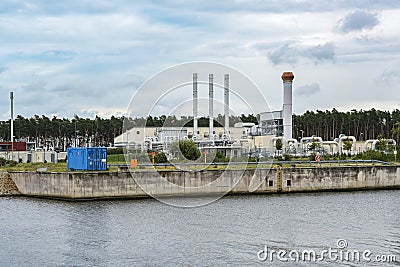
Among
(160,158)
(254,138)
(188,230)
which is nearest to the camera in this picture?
(188,230)

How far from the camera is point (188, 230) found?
3494 centimetres

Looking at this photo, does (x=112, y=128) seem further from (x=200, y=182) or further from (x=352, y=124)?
(x=200, y=182)

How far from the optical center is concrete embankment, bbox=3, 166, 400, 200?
47844mm

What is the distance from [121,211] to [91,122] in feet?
365

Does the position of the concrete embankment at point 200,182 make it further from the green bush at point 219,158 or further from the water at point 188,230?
the green bush at point 219,158

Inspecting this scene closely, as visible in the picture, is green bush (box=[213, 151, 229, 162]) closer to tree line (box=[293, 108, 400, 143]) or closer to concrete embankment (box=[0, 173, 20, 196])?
concrete embankment (box=[0, 173, 20, 196])

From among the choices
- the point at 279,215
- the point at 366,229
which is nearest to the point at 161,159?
the point at 279,215

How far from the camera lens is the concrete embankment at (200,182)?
47844 mm

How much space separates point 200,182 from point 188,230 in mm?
16407

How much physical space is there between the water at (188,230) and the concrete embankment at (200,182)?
1.38 metres

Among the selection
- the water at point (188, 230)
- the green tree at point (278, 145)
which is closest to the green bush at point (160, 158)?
the water at point (188, 230)

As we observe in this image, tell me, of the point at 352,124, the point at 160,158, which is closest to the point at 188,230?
the point at 160,158

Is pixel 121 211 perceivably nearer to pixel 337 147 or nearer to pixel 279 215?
pixel 279 215

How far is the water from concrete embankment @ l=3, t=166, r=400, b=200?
1384 millimetres
